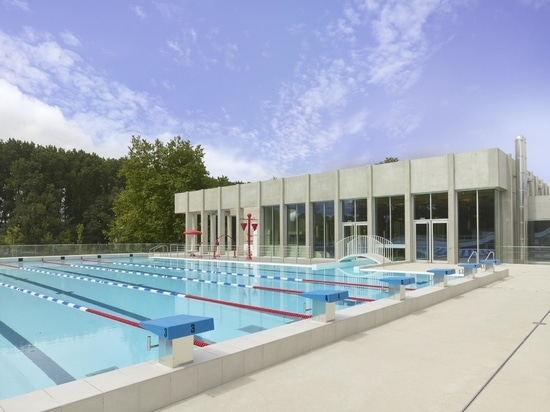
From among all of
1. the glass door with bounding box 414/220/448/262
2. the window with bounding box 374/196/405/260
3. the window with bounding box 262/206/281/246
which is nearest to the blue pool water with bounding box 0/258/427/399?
the glass door with bounding box 414/220/448/262

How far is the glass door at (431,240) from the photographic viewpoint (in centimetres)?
1861

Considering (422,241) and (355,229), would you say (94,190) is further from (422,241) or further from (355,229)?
(422,241)

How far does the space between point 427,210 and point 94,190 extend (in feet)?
152

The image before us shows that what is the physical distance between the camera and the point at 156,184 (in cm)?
3669

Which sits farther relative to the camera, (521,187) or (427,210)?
(427,210)

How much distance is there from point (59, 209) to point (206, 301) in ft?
145

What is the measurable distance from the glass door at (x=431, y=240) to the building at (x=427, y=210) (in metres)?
0.05

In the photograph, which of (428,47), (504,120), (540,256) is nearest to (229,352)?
(428,47)

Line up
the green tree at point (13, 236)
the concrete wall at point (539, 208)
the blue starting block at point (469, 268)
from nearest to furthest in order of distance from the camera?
the blue starting block at point (469, 268), the concrete wall at point (539, 208), the green tree at point (13, 236)

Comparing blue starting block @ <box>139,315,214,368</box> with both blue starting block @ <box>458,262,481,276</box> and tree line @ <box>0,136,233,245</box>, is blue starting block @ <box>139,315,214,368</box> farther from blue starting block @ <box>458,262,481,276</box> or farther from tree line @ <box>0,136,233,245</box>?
tree line @ <box>0,136,233,245</box>

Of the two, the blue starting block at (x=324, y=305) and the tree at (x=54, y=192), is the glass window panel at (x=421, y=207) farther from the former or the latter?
the tree at (x=54, y=192)

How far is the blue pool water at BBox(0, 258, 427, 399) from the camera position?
5.58 metres

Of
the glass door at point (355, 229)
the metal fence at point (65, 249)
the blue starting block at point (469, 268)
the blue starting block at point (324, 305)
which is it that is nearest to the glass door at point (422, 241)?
the glass door at point (355, 229)

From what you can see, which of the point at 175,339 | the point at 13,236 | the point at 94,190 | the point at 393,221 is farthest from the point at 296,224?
the point at 94,190
